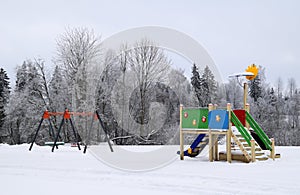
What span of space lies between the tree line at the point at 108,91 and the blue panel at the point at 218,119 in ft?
30.2

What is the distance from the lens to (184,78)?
20.5 m

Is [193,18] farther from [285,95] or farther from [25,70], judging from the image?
[285,95]

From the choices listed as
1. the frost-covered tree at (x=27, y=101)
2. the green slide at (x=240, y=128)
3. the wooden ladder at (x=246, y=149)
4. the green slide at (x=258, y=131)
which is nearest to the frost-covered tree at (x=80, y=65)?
the frost-covered tree at (x=27, y=101)

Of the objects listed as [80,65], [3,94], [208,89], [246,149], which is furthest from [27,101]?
[246,149]

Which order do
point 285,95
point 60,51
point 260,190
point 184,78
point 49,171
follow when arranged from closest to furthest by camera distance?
→ 1. point 260,190
2. point 49,171
3. point 184,78
4. point 60,51
5. point 285,95

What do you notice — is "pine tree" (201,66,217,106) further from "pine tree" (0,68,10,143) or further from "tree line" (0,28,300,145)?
"pine tree" (0,68,10,143)

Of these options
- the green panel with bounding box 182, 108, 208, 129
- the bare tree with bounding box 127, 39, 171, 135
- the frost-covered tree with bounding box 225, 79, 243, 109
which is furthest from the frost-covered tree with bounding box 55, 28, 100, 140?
the frost-covered tree with bounding box 225, 79, 243, 109

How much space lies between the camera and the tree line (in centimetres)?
2064

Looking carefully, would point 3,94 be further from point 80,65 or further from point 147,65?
point 147,65

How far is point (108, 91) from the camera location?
23.4 metres

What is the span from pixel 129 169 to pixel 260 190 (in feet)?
11.1

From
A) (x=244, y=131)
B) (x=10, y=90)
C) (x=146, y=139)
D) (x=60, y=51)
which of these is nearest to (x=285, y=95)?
(x=146, y=139)

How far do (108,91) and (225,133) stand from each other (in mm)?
15189

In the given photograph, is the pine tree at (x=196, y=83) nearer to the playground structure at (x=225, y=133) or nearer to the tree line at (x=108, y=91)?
the tree line at (x=108, y=91)
